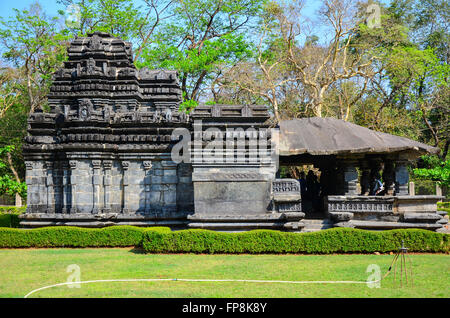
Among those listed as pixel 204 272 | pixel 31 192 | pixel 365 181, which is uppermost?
pixel 365 181

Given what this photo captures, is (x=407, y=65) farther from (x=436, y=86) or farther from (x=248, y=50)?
(x=248, y=50)

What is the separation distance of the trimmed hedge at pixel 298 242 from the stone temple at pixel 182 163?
1.10 m

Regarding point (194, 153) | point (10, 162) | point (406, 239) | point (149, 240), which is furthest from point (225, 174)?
point (10, 162)

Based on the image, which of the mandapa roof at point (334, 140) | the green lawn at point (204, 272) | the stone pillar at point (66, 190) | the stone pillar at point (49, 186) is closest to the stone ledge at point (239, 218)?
the green lawn at point (204, 272)

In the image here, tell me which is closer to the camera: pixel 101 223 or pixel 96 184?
pixel 101 223

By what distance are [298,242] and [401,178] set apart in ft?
16.5

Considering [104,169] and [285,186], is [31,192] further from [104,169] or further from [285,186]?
[285,186]

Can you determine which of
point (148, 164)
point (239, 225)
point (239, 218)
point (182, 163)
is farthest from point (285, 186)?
point (148, 164)

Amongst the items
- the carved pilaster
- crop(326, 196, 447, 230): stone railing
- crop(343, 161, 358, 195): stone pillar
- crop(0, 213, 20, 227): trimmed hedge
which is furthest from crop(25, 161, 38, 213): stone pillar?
crop(343, 161, 358, 195): stone pillar

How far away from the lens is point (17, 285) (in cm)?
739

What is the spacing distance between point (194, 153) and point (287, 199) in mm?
3076

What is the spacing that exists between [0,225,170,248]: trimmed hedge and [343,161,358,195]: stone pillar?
590 centimetres

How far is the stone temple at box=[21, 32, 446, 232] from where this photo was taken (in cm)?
1203

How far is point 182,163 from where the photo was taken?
13578 mm
